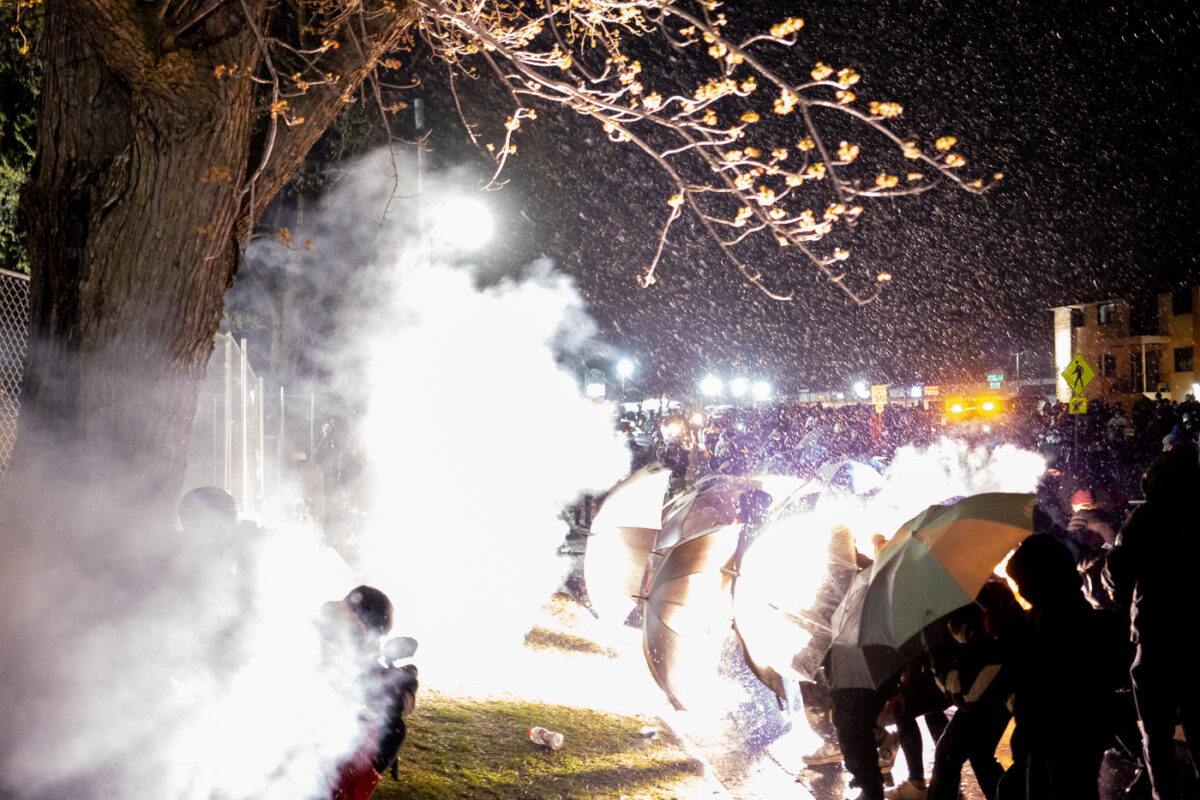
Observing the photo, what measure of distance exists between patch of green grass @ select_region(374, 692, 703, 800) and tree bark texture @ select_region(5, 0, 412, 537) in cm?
214

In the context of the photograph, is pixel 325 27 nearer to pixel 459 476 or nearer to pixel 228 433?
pixel 228 433

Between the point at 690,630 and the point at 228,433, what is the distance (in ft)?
16.6

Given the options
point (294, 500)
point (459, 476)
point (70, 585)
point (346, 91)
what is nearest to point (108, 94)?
point (346, 91)

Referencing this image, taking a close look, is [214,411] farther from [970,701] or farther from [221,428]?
[970,701]

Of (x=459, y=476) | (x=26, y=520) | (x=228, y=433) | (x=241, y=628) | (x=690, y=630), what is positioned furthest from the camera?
(x=459, y=476)

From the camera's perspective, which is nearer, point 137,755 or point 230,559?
point 137,755

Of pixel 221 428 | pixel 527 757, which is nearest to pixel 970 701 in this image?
pixel 527 757

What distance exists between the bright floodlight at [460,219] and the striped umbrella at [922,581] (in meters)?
11.7

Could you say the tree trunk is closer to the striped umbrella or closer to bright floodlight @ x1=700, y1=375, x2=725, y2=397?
the striped umbrella

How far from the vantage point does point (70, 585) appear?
3.99 metres

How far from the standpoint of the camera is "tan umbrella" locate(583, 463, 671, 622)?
7293 millimetres

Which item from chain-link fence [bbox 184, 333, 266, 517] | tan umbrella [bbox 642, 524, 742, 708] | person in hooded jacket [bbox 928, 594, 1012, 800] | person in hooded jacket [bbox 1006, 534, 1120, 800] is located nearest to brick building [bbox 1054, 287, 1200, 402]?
chain-link fence [bbox 184, 333, 266, 517]

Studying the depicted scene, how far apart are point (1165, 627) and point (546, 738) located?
362 centimetres

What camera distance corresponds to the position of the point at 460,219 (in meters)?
15.0
